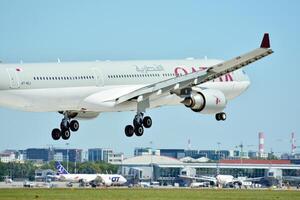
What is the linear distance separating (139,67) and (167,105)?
4.18 m

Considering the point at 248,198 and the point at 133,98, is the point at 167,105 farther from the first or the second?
the point at 248,198

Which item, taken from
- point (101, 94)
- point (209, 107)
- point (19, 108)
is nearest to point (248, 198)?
point (209, 107)

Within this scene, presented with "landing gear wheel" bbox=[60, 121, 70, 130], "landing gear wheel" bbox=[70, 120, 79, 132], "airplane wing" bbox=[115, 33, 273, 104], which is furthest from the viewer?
"landing gear wheel" bbox=[70, 120, 79, 132]

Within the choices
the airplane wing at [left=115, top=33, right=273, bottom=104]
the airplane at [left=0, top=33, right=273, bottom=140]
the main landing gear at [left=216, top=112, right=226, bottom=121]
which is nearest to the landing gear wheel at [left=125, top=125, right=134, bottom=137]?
the airplane at [left=0, top=33, right=273, bottom=140]

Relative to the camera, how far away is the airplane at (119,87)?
294ft

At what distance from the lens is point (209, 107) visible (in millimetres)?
94750

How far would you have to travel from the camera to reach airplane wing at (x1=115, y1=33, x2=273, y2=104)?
8844cm

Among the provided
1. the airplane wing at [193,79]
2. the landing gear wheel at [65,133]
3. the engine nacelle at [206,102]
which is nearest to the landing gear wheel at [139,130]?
the airplane wing at [193,79]

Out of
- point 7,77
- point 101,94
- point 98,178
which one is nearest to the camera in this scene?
point 7,77

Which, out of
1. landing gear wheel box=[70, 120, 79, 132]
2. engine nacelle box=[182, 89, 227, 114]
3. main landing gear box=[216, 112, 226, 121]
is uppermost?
engine nacelle box=[182, 89, 227, 114]

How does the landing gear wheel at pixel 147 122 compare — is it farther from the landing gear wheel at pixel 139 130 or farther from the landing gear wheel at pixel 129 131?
the landing gear wheel at pixel 129 131

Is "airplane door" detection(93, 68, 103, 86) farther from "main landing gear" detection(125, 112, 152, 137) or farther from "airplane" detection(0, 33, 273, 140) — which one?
"main landing gear" detection(125, 112, 152, 137)

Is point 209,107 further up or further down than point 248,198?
further up

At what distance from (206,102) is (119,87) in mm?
7612
